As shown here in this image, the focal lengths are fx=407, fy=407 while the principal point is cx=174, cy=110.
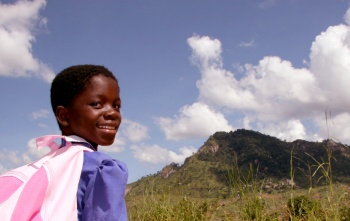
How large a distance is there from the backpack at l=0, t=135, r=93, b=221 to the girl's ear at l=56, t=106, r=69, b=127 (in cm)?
21

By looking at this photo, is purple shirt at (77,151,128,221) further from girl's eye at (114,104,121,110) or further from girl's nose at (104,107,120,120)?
girl's eye at (114,104,121,110)

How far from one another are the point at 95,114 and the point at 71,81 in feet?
0.71

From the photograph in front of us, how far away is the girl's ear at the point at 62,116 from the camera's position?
1846 millimetres

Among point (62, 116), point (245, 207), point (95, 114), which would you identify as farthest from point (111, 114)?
point (245, 207)

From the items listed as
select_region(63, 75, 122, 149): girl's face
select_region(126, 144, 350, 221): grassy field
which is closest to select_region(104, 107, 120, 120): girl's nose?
select_region(63, 75, 122, 149): girl's face

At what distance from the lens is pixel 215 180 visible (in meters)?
96.6

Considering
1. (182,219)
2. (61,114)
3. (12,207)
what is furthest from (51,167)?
(182,219)

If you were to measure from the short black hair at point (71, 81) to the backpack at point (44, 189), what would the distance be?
29 centimetres

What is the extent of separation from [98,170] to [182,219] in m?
3.89

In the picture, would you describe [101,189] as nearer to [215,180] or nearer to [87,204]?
[87,204]

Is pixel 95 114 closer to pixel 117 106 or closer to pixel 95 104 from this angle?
pixel 95 104

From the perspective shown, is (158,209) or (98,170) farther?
(158,209)

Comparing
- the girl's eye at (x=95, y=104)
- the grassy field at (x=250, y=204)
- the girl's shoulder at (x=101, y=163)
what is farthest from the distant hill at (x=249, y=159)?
the girl's shoulder at (x=101, y=163)

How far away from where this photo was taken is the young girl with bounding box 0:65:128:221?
151 cm
